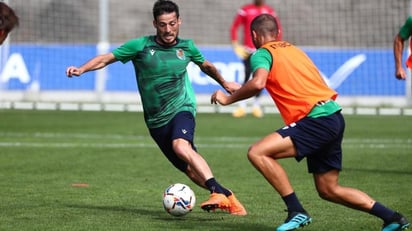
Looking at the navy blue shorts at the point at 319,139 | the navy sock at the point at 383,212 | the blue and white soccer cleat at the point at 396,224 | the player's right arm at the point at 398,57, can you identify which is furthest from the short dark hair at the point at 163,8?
the player's right arm at the point at 398,57

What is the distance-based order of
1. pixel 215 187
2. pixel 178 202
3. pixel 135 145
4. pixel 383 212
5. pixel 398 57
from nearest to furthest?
pixel 383 212
pixel 178 202
pixel 215 187
pixel 398 57
pixel 135 145

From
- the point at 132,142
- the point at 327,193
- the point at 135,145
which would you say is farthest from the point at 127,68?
the point at 327,193

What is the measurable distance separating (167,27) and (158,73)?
0.47m

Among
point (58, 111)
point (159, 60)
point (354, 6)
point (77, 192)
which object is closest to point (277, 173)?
point (159, 60)

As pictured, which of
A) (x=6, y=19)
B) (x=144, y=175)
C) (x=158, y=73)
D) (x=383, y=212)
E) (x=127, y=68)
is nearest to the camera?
(x=383, y=212)

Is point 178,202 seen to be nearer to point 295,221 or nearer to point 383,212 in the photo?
point 295,221

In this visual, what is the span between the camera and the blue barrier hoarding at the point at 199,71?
2498cm

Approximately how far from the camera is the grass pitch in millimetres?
8938

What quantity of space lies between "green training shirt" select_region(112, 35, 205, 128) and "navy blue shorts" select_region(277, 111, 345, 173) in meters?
2.11

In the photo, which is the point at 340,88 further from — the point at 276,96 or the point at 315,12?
the point at 276,96

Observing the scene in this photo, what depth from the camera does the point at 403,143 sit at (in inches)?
661

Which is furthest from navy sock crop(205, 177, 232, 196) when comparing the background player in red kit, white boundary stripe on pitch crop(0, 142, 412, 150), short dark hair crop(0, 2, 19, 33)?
the background player in red kit

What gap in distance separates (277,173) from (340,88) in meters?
17.5

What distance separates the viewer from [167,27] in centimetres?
972
